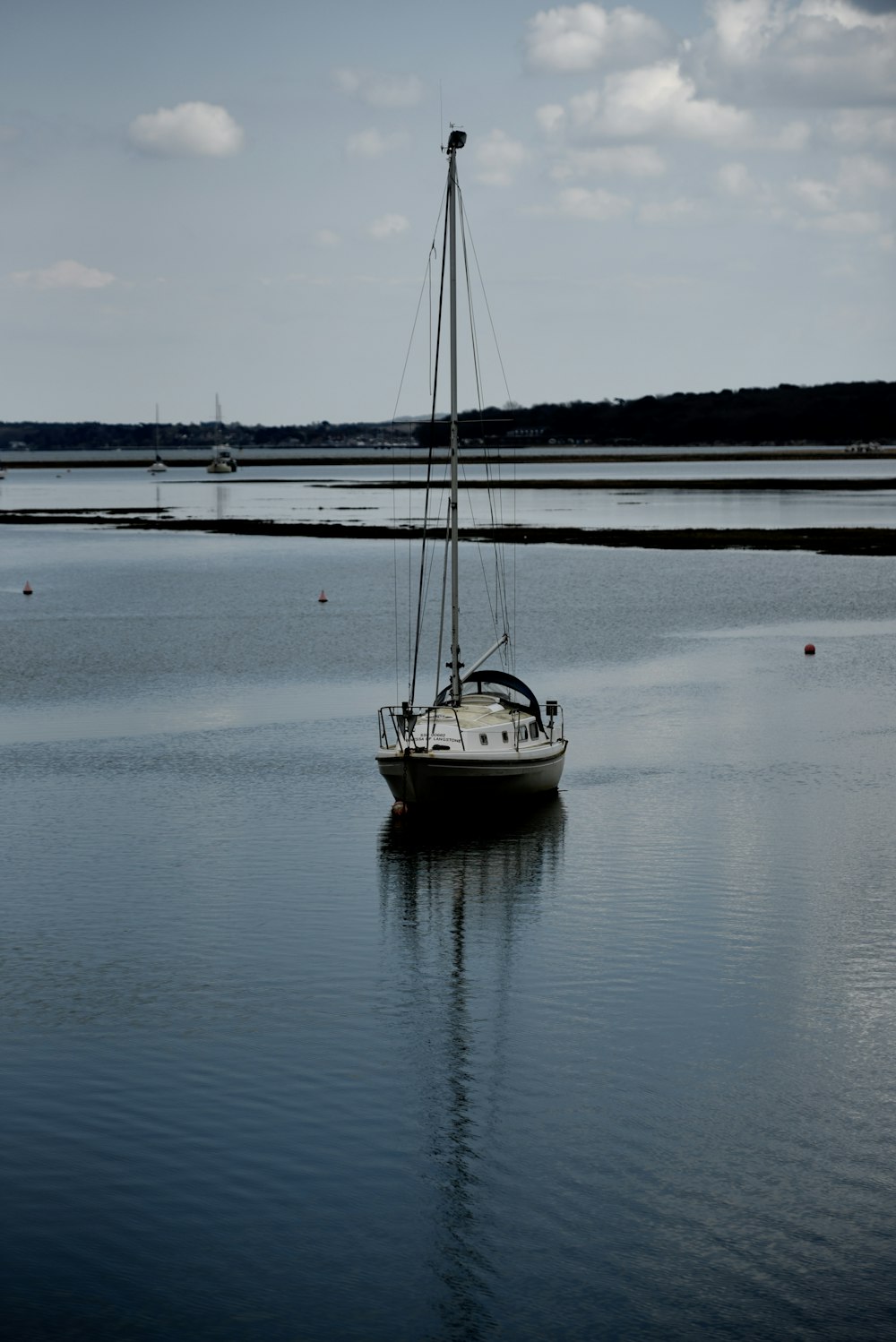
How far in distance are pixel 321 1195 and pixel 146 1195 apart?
2.12 metres

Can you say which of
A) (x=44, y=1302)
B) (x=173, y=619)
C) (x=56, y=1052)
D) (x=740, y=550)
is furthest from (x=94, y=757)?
(x=740, y=550)

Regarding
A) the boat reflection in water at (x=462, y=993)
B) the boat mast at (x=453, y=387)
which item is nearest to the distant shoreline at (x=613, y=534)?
the boat mast at (x=453, y=387)

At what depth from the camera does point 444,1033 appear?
2525 centimetres

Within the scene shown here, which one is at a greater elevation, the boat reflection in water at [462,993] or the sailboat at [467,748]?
the sailboat at [467,748]

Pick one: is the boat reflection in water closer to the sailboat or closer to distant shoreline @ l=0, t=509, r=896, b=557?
the sailboat

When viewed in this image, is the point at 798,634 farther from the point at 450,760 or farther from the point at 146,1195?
the point at 146,1195

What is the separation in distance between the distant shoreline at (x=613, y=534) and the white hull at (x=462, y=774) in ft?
215

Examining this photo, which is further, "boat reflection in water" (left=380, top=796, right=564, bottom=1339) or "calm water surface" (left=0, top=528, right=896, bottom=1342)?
"boat reflection in water" (left=380, top=796, right=564, bottom=1339)

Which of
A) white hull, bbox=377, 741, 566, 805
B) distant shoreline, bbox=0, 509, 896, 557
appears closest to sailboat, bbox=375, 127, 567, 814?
white hull, bbox=377, 741, 566, 805

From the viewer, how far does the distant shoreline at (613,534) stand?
116500mm

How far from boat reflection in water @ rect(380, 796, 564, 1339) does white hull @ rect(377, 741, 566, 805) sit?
627 mm

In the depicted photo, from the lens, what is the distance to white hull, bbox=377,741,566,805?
37.3 meters

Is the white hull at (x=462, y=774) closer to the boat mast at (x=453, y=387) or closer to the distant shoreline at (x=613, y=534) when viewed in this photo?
the boat mast at (x=453, y=387)

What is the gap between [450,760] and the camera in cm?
3738
